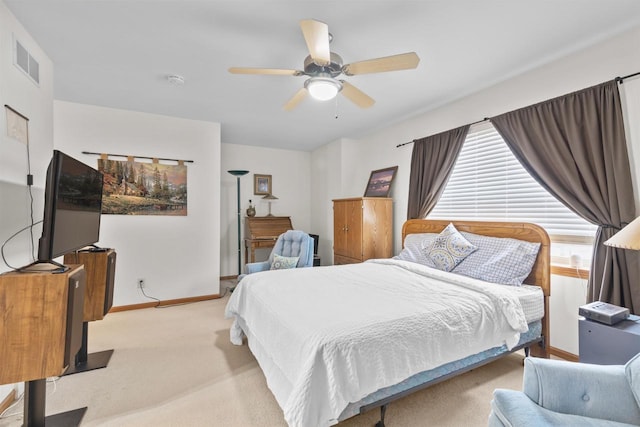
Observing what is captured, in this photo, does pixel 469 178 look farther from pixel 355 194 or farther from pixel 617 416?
pixel 617 416

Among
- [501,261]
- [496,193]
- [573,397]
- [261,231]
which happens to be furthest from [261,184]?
[573,397]

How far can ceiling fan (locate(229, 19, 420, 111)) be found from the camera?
171cm

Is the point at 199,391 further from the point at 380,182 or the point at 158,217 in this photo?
the point at 380,182

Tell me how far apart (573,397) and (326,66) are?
2.26 metres

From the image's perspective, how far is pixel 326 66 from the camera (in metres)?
2.06

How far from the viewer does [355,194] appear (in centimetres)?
508

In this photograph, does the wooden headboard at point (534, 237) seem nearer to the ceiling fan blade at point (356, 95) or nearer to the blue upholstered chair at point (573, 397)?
the blue upholstered chair at point (573, 397)

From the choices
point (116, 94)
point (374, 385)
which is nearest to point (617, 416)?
point (374, 385)

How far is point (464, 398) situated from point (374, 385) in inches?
38.6

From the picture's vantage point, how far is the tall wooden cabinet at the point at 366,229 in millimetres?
4008

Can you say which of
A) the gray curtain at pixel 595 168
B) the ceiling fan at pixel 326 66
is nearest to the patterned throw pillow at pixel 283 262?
the ceiling fan at pixel 326 66

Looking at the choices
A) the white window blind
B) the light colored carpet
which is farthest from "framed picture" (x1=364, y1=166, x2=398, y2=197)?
the light colored carpet

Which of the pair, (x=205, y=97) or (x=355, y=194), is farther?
(x=355, y=194)

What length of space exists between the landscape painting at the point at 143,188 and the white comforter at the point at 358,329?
7.17 feet
